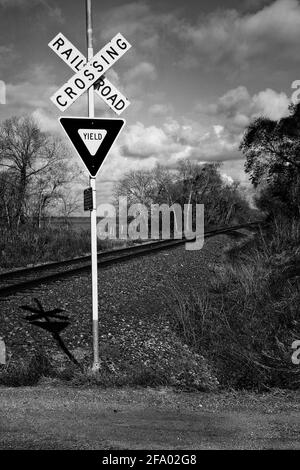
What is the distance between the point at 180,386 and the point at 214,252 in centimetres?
1824

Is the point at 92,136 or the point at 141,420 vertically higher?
the point at 92,136

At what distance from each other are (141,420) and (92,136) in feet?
10.4

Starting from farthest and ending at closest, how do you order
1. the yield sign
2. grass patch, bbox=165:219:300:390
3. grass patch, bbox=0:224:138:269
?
1. grass patch, bbox=0:224:138:269
2. grass patch, bbox=165:219:300:390
3. the yield sign

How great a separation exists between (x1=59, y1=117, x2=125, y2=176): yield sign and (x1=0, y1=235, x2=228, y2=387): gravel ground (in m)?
2.84

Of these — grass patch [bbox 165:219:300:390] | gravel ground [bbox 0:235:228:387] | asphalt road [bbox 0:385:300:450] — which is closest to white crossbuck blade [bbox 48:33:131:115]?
asphalt road [bbox 0:385:300:450]

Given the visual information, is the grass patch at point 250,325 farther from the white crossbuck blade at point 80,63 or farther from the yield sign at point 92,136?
the white crossbuck blade at point 80,63

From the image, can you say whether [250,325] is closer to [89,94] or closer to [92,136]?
[92,136]

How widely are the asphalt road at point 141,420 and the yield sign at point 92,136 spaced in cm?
259

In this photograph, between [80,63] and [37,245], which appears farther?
[37,245]

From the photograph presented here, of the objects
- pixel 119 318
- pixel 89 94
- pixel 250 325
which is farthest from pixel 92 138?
pixel 250 325

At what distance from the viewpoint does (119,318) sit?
8.84 m

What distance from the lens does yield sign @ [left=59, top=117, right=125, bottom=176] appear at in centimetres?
521

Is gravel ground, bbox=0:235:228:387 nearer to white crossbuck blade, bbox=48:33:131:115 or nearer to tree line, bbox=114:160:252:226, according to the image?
white crossbuck blade, bbox=48:33:131:115
